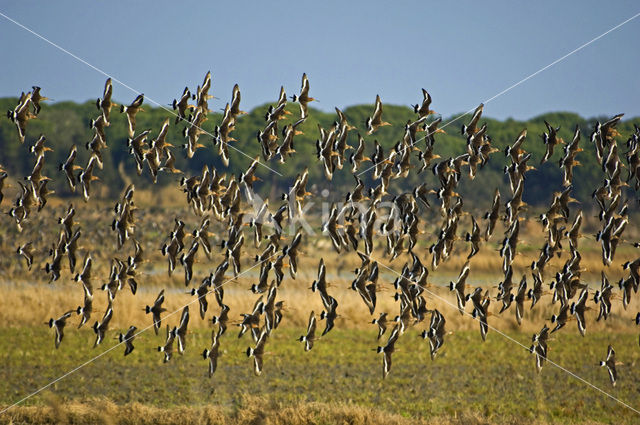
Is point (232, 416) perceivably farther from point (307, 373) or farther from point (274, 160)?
point (274, 160)

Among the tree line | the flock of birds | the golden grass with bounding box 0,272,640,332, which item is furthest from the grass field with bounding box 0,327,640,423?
the tree line

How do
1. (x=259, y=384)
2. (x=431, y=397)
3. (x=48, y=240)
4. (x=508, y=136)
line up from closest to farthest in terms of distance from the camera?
1. (x=431, y=397)
2. (x=259, y=384)
3. (x=48, y=240)
4. (x=508, y=136)

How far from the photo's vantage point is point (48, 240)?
5259 centimetres

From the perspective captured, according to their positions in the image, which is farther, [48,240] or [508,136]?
[508,136]

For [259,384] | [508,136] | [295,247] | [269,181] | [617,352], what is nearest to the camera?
[295,247]

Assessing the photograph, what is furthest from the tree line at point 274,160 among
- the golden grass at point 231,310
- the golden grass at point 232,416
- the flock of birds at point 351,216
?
the flock of birds at point 351,216

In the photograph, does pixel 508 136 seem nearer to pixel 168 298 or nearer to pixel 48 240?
pixel 48 240

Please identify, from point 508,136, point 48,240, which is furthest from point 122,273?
point 508,136

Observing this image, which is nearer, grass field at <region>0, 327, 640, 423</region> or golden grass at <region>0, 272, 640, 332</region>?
grass field at <region>0, 327, 640, 423</region>

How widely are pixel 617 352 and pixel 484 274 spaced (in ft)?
74.5

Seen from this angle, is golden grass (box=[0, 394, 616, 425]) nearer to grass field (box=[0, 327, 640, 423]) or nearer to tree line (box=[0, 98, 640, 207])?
grass field (box=[0, 327, 640, 423])

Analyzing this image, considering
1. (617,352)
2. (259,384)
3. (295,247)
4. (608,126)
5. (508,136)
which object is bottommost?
(259,384)

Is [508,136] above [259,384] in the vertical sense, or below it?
above

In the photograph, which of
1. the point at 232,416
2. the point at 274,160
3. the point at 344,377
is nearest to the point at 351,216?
the point at 232,416
